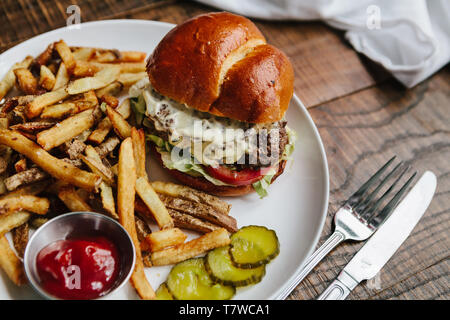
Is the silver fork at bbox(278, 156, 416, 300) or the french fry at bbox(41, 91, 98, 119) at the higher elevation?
the french fry at bbox(41, 91, 98, 119)

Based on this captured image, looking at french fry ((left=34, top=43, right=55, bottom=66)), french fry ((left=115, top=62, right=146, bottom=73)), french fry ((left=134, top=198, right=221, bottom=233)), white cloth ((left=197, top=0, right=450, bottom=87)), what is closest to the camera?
french fry ((left=134, top=198, right=221, bottom=233))

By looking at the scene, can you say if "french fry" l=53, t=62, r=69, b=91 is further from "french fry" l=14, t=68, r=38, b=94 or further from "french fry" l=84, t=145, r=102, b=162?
"french fry" l=84, t=145, r=102, b=162

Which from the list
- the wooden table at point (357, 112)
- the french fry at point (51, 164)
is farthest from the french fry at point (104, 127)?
the wooden table at point (357, 112)

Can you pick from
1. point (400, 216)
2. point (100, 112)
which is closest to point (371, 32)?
point (400, 216)

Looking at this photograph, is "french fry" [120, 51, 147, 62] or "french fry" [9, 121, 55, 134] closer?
"french fry" [9, 121, 55, 134]

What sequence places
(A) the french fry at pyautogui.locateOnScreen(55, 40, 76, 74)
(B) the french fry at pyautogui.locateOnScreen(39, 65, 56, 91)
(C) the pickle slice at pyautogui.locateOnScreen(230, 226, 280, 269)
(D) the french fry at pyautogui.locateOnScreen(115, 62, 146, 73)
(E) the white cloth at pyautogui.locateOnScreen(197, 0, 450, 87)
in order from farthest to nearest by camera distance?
1. (E) the white cloth at pyautogui.locateOnScreen(197, 0, 450, 87)
2. (D) the french fry at pyautogui.locateOnScreen(115, 62, 146, 73)
3. (A) the french fry at pyautogui.locateOnScreen(55, 40, 76, 74)
4. (B) the french fry at pyautogui.locateOnScreen(39, 65, 56, 91)
5. (C) the pickle slice at pyautogui.locateOnScreen(230, 226, 280, 269)

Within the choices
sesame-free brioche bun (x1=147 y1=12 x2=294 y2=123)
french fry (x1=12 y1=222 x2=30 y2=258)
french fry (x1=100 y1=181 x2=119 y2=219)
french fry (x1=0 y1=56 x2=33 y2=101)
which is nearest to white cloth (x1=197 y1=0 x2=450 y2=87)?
sesame-free brioche bun (x1=147 y1=12 x2=294 y2=123)

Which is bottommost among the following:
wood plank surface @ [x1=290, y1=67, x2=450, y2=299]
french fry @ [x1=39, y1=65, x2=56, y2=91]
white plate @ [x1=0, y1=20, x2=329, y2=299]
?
wood plank surface @ [x1=290, y1=67, x2=450, y2=299]

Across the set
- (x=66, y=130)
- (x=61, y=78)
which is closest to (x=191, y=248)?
(x=66, y=130)

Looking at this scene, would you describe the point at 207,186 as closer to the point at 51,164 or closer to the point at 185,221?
the point at 185,221
